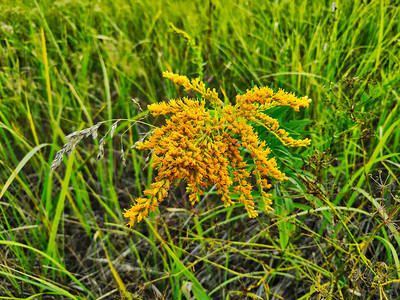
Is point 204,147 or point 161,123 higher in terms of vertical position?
point 204,147

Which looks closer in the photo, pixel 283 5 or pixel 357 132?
pixel 357 132

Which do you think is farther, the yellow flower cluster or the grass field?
the grass field

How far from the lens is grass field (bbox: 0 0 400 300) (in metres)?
1.51

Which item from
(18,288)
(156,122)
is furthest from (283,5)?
(18,288)

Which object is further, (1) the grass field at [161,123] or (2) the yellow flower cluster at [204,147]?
(1) the grass field at [161,123]

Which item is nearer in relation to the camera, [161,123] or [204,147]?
[204,147]

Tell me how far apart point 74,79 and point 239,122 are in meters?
1.69

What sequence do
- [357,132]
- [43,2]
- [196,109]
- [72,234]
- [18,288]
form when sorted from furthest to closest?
1. [43,2]
2. [72,234]
3. [357,132]
4. [18,288]
5. [196,109]

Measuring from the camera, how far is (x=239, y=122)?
1061 mm

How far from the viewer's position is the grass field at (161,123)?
151 centimetres

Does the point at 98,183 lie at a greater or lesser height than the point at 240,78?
lesser

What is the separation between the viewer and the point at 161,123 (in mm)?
1782

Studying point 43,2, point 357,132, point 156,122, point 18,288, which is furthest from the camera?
point 43,2

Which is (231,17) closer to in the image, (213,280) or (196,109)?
(196,109)
